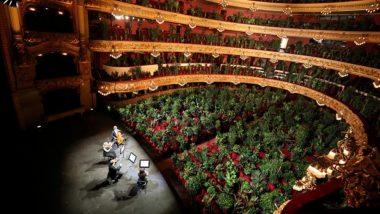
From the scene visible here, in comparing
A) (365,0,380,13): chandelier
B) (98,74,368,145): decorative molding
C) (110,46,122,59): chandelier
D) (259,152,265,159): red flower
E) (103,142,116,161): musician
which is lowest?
(259,152,265,159): red flower

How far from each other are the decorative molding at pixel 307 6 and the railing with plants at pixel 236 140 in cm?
973

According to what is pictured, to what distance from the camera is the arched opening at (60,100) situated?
58.7ft

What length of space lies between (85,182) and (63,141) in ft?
15.4

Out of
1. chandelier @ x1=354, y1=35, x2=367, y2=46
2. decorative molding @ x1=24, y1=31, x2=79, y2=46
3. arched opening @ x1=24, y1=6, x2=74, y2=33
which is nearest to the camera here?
decorative molding @ x1=24, y1=31, x2=79, y2=46

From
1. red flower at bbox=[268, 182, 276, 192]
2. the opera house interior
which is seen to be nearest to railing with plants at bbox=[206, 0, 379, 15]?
the opera house interior

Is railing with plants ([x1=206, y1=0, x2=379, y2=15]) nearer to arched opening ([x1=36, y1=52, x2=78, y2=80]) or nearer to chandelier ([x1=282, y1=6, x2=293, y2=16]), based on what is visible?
chandelier ([x1=282, y1=6, x2=293, y2=16])

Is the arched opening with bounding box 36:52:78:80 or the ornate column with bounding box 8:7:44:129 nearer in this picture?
the ornate column with bounding box 8:7:44:129

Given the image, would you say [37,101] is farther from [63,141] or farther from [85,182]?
[85,182]

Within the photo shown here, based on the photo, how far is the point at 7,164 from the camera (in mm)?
12688

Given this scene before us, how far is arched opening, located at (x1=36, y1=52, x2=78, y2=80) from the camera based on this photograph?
16953 mm

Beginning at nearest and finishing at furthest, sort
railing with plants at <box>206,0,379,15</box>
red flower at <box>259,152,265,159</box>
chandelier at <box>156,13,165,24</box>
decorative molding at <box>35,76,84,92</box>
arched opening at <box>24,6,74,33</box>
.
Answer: arched opening at <box>24,6,74,33</box> → decorative molding at <box>35,76,84,92</box> → red flower at <box>259,152,265,159</box> → chandelier at <box>156,13,165,24</box> → railing with plants at <box>206,0,379,15</box>

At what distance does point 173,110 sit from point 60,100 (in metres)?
9.68

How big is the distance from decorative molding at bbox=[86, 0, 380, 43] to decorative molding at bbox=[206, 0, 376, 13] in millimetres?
2152

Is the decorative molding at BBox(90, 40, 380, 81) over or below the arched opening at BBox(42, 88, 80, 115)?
over
